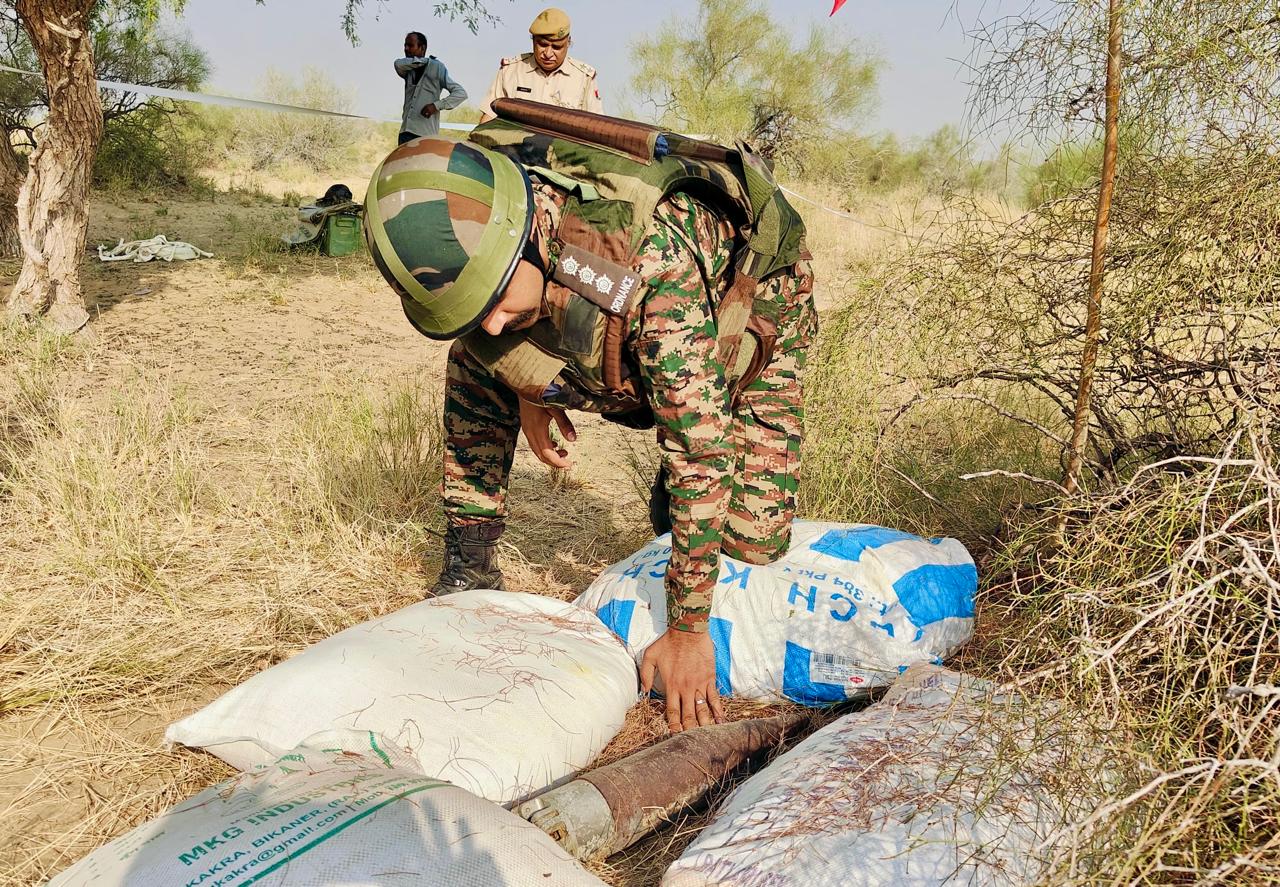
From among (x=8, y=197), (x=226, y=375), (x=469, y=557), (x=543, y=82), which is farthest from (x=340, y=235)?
(x=469, y=557)

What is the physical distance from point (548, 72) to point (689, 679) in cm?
478

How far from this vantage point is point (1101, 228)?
197 centimetres

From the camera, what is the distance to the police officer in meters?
5.65

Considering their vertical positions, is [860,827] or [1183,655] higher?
[1183,655]

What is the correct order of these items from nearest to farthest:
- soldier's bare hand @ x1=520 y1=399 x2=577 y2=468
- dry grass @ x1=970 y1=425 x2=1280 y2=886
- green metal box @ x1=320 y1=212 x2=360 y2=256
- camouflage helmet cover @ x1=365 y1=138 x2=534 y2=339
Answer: dry grass @ x1=970 y1=425 x2=1280 y2=886
camouflage helmet cover @ x1=365 y1=138 x2=534 y2=339
soldier's bare hand @ x1=520 y1=399 x2=577 y2=468
green metal box @ x1=320 y1=212 x2=360 y2=256

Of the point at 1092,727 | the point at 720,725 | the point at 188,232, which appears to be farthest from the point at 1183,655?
the point at 188,232

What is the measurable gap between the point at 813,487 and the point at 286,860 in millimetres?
2125

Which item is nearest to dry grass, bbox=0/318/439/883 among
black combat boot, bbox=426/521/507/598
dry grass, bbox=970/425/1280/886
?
black combat boot, bbox=426/521/507/598

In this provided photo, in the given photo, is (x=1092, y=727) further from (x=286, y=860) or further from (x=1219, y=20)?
(x=1219, y=20)

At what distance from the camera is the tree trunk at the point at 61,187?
5.29 meters

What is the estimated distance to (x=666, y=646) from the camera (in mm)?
2133

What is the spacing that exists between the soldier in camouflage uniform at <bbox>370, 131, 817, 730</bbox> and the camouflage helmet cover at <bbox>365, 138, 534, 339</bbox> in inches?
0.7

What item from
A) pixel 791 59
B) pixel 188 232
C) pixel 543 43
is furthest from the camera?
pixel 791 59

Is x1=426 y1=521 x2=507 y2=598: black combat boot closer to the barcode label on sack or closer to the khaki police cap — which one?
the barcode label on sack
